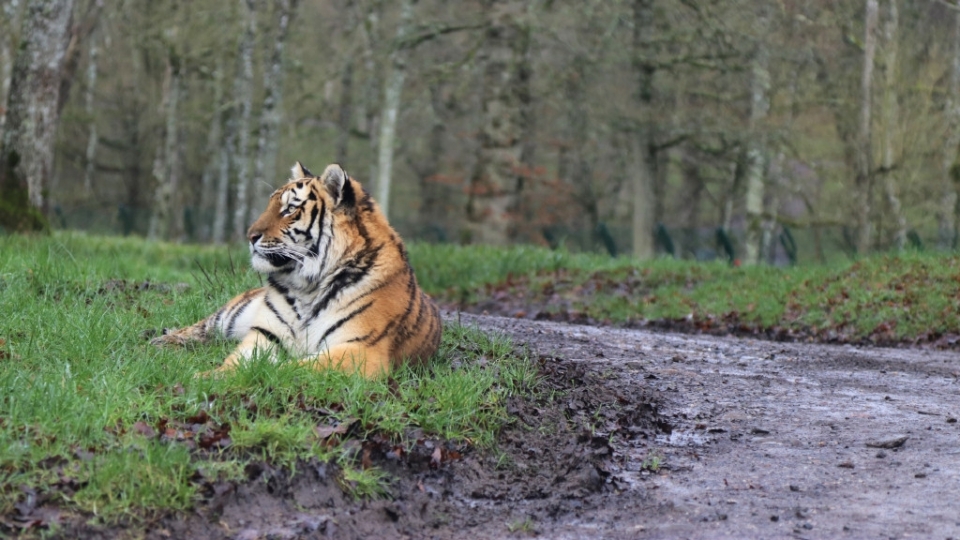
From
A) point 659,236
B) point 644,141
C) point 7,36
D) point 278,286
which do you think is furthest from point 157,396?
point 7,36

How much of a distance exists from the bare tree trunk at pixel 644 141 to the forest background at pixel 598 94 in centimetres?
4

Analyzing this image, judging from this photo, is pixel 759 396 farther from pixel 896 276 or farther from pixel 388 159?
pixel 388 159

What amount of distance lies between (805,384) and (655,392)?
147cm

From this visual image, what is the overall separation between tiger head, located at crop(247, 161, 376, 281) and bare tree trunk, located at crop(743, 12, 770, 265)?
14.0 meters

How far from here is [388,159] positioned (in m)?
21.6

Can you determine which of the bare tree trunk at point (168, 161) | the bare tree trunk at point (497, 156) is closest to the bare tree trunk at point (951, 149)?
the bare tree trunk at point (497, 156)

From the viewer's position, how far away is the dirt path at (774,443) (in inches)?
200

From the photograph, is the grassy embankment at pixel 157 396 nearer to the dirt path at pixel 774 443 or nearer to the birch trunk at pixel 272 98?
the dirt path at pixel 774 443

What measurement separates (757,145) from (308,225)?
49.8 ft

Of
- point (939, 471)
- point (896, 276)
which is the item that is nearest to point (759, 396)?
point (939, 471)

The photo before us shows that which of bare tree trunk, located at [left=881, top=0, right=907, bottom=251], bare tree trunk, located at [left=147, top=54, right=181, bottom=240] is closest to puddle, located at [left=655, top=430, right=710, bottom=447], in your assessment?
bare tree trunk, located at [left=881, top=0, right=907, bottom=251]

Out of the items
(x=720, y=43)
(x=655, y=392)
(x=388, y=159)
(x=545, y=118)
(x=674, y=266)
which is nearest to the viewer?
(x=655, y=392)

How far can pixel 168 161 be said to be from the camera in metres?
27.0

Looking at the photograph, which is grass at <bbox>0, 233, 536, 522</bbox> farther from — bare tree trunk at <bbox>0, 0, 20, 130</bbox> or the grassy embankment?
bare tree trunk at <bbox>0, 0, 20, 130</bbox>
